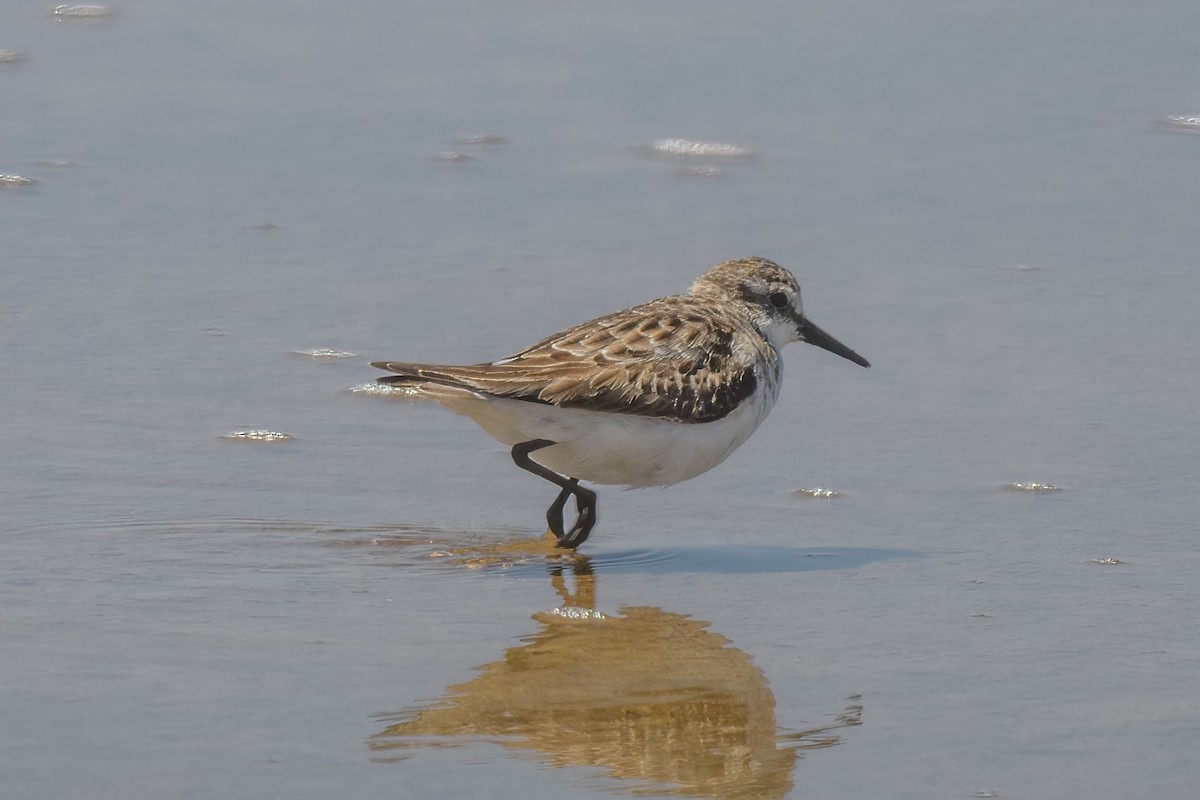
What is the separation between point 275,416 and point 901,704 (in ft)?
10.8

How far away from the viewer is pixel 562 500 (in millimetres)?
6980

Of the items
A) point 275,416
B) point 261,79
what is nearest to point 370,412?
point 275,416

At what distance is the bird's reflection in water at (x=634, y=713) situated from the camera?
498cm

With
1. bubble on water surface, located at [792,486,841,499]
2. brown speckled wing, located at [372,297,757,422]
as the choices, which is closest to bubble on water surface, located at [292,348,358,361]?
brown speckled wing, located at [372,297,757,422]

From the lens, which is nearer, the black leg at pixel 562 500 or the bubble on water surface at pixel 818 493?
the black leg at pixel 562 500

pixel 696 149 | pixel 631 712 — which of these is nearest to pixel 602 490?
pixel 631 712

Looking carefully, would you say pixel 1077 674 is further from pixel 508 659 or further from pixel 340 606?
pixel 340 606

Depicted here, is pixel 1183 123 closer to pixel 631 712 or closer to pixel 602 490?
pixel 602 490

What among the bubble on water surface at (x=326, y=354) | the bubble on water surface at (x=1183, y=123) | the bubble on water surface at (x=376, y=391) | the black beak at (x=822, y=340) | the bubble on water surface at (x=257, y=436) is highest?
the bubble on water surface at (x=1183, y=123)

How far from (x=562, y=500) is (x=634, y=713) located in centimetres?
174

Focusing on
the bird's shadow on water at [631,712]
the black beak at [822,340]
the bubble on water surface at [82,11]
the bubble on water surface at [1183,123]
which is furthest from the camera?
the bubble on water surface at [82,11]

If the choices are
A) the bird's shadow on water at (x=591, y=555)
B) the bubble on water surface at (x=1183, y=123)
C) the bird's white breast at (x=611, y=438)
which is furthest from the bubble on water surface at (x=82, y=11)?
the bird's shadow on water at (x=591, y=555)

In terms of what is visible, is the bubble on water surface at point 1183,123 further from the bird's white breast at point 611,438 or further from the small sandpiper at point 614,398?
the bird's white breast at point 611,438

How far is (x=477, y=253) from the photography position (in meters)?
9.46
